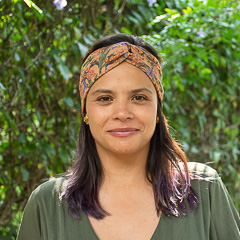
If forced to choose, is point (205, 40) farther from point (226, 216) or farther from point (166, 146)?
point (226, 216)

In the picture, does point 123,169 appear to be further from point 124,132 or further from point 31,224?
point 31,224

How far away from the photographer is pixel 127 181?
188 cm

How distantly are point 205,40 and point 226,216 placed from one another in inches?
62.2

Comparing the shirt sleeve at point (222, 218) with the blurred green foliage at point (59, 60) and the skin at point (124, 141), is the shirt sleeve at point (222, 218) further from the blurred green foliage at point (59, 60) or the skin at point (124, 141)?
the blurred green foliage at point (59, 60)

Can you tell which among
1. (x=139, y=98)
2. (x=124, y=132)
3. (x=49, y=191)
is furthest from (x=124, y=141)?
(x=49, y=191)

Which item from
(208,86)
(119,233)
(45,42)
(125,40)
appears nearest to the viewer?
(119,233)

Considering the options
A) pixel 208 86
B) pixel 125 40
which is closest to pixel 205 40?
pixel 208 86

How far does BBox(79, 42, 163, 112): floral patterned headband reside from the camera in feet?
5.83

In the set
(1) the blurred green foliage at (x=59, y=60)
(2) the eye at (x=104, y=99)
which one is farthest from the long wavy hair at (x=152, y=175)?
(1) the blurred green foliage at (x=59, y=60)

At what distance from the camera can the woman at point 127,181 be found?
5.74 feet

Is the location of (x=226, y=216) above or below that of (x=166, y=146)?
below

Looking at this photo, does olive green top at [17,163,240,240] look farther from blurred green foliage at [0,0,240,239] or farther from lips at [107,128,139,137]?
blurred green foliage at [0,0,240,239]

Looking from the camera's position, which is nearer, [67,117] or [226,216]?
[226,216]

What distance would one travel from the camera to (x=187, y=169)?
1920 mm
